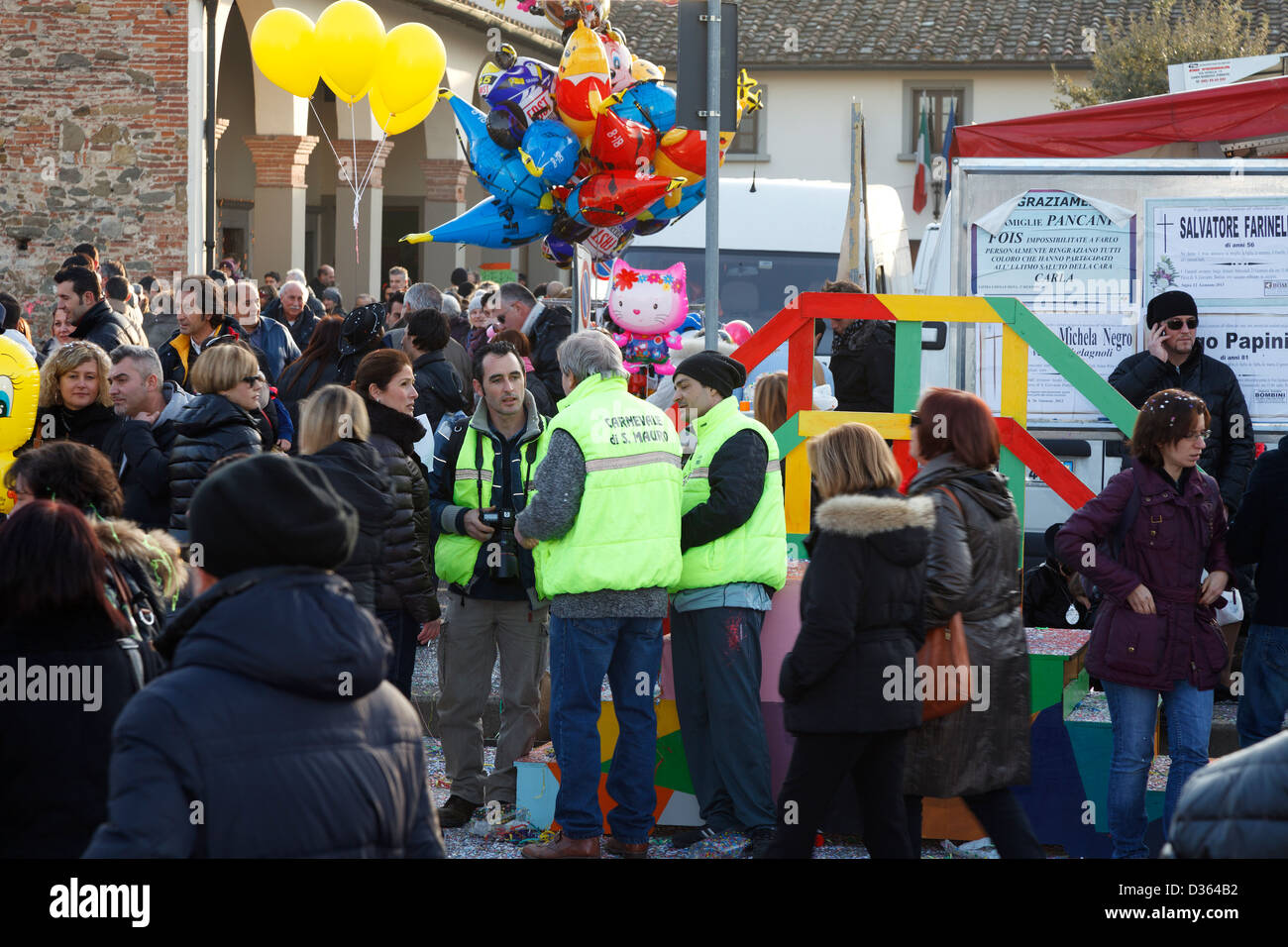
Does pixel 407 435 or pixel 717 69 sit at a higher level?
pixel 717 69

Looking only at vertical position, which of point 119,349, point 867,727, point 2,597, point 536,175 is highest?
point 536,175

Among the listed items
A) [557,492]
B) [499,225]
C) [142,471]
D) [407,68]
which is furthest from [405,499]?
[407,68]

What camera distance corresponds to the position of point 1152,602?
5164 mm

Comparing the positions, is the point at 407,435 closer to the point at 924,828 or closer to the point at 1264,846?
the point at 924,828

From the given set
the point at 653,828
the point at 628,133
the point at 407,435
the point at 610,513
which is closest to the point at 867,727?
the point at 610,513

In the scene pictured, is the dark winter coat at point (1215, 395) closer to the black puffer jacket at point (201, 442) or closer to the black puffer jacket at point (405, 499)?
the black puffer jacket at point (405, 499)

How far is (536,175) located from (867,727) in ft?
16.2

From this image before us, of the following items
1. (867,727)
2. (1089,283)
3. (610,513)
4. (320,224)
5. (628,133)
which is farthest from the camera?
(320,224)

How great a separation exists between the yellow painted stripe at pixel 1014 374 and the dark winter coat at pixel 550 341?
3.65 m

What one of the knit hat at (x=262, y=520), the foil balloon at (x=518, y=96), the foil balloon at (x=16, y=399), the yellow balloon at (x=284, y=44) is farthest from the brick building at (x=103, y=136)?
the knit hat at (x=262, y=520)

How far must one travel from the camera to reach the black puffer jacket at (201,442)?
5750 millimetres

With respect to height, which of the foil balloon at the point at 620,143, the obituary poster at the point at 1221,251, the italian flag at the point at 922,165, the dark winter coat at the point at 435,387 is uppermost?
the italian flag at the point at 922,165

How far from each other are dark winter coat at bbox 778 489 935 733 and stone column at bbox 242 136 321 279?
16900 millimetres

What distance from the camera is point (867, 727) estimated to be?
14.7ft
